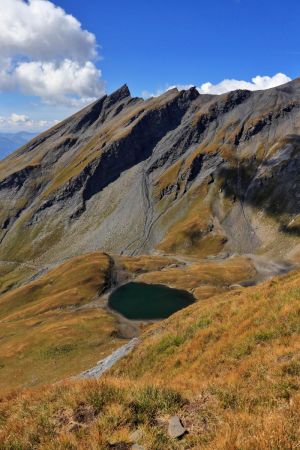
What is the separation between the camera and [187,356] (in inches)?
842

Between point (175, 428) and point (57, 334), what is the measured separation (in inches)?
2938

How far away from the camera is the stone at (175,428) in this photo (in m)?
10.6

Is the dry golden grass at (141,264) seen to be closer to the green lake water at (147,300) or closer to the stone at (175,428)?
the green lake water at (147,300)

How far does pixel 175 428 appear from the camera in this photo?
35.7ft

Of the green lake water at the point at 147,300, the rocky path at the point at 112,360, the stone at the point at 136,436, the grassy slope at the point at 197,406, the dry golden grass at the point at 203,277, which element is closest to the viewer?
the grassy slope at the point at 197,406

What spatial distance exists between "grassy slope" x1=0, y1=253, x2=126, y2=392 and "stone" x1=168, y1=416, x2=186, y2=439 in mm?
44728

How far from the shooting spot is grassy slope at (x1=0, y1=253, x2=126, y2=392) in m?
61.4

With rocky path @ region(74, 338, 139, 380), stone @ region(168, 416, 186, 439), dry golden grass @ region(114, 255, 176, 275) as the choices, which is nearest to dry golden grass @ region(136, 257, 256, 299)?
dry golden grass @ region(114, 255, 176, 275)

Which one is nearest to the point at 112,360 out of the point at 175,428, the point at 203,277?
the point at 175,428

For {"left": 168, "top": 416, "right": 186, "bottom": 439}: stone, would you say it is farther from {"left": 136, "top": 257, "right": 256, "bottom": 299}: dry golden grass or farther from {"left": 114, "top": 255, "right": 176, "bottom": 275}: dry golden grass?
{"left": 114, "top": 255, "right": 176, "bottom": 275}: dry golden grass

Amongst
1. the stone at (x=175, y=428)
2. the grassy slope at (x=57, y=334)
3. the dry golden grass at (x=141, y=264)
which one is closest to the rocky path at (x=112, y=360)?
the stone at (x=175, y=428)

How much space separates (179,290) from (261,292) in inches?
4519

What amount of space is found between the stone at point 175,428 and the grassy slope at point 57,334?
44.7 meters

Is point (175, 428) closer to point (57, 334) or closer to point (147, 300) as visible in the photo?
point (57, 334)
